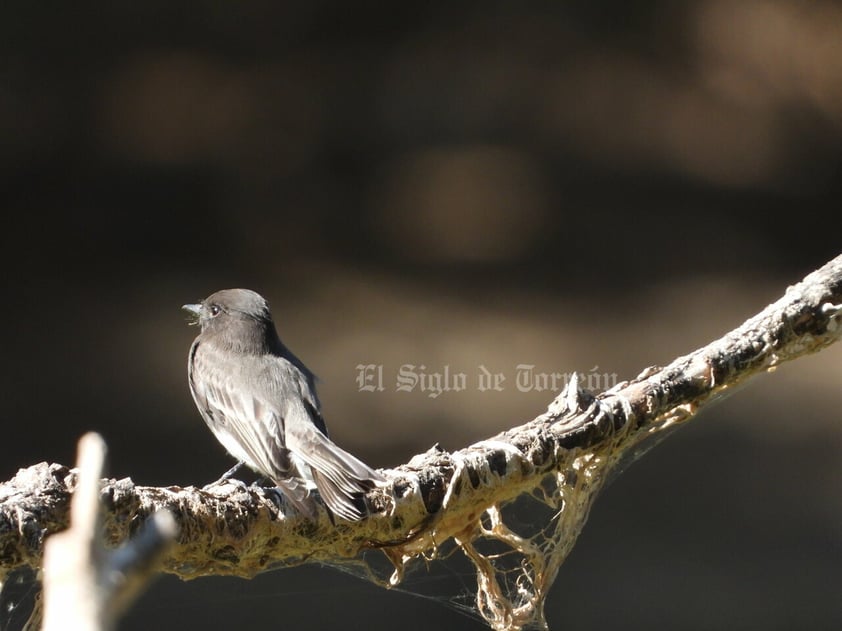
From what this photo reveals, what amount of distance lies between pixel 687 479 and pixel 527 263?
100 centimetres

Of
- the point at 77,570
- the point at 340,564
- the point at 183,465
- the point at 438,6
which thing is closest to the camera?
the point at 77,570

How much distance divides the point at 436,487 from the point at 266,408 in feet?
2.44

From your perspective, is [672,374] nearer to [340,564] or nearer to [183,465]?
[340,564]

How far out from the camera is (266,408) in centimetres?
263

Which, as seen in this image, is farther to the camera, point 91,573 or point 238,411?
point 238,411

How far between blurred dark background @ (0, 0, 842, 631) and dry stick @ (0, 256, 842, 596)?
1975 mm

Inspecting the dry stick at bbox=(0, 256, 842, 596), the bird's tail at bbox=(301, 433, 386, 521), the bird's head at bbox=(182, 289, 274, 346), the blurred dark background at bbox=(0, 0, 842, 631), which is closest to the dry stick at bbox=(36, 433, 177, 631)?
the dry stick at bbox=(0, 256, 842, 596)

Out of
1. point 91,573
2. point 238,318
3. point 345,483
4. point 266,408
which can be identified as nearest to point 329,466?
point 345,483

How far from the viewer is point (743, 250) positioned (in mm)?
4523

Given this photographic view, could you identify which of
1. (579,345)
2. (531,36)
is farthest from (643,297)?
(531,36)

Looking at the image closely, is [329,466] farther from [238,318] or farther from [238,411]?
[238,318]

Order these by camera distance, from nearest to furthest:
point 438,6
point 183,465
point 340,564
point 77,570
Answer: point 77,570 < point 340,564 < point 183,465 < point 438,6

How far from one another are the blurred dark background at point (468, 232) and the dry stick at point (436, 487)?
197cm

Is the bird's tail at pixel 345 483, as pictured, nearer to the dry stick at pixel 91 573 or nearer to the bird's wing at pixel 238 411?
the bird's wing at pixel 238 411
